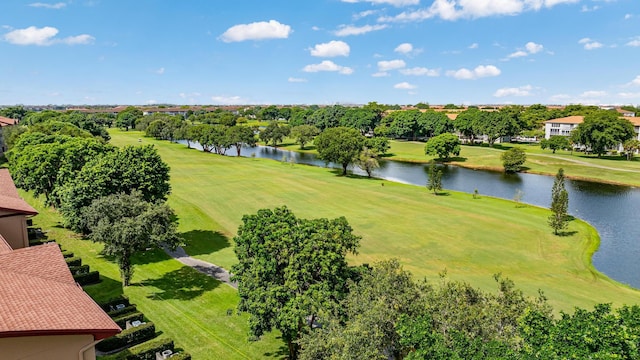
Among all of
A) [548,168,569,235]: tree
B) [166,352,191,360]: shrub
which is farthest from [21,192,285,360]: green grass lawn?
[548,168,569,235]: tree

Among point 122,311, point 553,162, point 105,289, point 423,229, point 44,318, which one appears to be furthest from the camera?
point 553,162

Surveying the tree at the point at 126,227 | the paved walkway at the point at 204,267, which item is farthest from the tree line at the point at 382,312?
the paved walkway at the point at 204,267

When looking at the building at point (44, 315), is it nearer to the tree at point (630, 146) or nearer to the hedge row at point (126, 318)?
the hedge row at point (126, 318)

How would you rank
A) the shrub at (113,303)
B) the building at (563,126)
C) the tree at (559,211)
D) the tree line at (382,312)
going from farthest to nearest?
the building at (563,126) → the tree at (559,211) → the shrub at (113,303) → the tree line at (382,312)

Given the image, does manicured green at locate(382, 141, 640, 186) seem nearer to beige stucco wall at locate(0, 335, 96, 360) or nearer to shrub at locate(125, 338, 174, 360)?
shrub at locate(125, 338, 174, 360)

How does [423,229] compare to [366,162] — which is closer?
[423,229]

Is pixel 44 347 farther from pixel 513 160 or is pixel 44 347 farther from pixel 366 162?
pixel 513 160

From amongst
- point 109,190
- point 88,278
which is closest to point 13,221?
point 88,278
